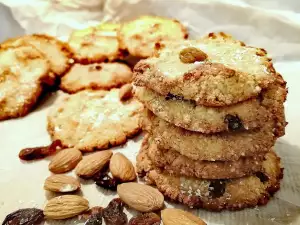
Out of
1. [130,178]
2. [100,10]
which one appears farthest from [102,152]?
[100,10]

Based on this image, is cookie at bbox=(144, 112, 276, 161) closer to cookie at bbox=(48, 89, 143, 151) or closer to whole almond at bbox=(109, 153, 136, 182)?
whole almond at bbox=(109, 153, 136, 182)

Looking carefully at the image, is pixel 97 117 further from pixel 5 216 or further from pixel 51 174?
pixel 5 216

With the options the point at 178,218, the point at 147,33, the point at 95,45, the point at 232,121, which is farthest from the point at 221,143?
the point at 95,45

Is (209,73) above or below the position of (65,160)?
above

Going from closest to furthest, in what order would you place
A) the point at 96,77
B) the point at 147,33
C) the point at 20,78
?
1. the point at 20,78
2. the point at 96,77
3. the point at 147,33

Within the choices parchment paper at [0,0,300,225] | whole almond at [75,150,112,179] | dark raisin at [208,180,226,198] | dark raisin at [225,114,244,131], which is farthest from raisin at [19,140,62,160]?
dark raisin at [225,114,244,131]

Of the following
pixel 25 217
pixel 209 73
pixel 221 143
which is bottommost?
pixel 25 217

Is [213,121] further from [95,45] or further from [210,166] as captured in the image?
[95,45]
